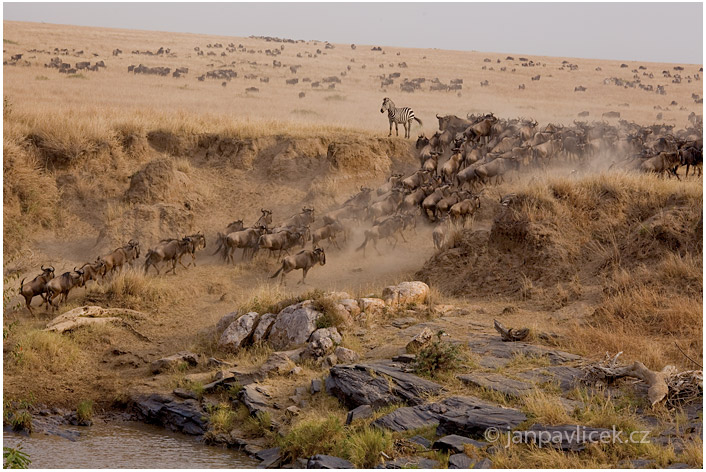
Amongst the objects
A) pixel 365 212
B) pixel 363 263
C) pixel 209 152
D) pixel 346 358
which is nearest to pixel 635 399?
pixel 346 358

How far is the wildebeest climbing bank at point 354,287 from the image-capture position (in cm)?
995

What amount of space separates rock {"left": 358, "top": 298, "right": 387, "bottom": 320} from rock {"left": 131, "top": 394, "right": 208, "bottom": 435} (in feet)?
12.6

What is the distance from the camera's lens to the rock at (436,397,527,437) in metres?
9.23

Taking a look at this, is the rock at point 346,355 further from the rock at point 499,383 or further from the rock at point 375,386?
the rock at point 499,383

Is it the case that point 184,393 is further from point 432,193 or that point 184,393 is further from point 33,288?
point 432,193

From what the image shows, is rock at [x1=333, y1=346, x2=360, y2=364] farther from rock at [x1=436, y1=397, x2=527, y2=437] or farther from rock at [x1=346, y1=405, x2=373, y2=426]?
rock at [x1=436, y1=397, x2=527, y2=437]

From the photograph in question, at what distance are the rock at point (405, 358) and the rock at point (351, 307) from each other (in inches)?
93.8

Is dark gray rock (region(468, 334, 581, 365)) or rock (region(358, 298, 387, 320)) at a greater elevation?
dark gray rock (region(468, 334, 581, 365))

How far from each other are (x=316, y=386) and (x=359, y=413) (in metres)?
1.35

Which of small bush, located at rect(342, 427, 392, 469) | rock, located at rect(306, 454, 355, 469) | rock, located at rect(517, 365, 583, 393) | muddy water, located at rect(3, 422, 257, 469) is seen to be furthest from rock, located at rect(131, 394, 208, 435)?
rock, located at rect(517, 365, 583, 393)

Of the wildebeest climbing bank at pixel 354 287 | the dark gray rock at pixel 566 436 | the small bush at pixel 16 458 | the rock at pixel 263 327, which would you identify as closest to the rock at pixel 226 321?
the wildebeest climbing bank at pixel 354 287

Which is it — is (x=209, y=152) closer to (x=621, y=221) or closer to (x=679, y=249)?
(x=621, y=221)

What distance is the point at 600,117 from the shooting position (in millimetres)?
40844

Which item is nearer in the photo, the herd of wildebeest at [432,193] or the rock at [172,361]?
the rock at [172,361]
